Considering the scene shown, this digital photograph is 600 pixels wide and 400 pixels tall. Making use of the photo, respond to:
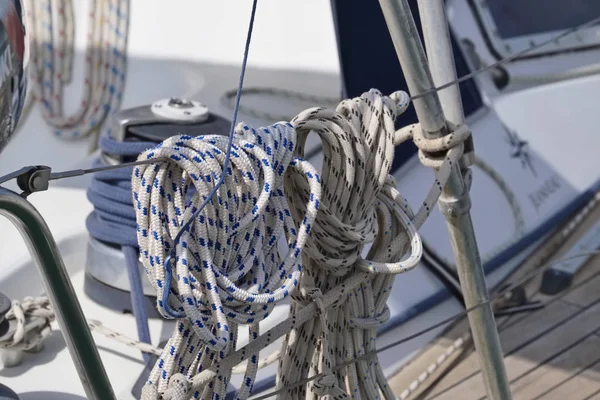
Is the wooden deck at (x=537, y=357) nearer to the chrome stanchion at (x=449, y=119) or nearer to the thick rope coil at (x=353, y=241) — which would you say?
the chrome stanchion at (x=449, y=119)

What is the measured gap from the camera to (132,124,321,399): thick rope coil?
0.98 m

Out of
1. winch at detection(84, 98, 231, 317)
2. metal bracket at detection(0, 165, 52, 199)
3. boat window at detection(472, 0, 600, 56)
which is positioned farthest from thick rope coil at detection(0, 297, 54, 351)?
boat window at detection(472, 0, 600, 56)

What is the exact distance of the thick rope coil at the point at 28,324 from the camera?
1.57 meters

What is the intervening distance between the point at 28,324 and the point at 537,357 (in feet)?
3.82

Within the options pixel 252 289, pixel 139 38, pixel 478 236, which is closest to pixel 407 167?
pixel 478 236

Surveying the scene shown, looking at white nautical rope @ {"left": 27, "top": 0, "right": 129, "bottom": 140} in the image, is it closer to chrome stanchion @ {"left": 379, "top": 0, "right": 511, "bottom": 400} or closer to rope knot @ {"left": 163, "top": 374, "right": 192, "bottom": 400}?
chrome stanchion @ {"left": 379, "top": 0, "right": 511, "bottom": 400}

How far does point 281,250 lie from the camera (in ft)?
6.14

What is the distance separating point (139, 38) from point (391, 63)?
0.74 metres

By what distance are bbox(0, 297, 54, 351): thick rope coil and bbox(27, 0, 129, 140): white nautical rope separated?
1.01 m

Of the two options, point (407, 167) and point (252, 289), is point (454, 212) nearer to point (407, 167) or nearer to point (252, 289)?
point (252, 289)

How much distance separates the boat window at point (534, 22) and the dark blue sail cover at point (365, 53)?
811 millimetres

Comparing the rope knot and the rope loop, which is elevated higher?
the rope loop

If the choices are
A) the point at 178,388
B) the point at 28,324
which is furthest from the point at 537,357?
the point at 178,388

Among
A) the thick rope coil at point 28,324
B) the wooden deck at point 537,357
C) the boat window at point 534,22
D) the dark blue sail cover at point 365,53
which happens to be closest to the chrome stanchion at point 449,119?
the wooden deck at point 537,357
